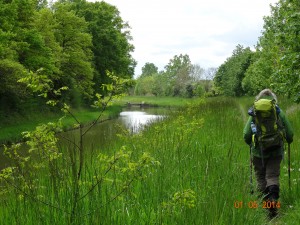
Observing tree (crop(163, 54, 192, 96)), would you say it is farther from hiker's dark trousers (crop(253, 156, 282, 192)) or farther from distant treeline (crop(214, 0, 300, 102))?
hiker's dark trousers (crop(253, 156, 282, 192))

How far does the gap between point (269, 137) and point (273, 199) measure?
0.88 m

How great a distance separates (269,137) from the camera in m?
5.65

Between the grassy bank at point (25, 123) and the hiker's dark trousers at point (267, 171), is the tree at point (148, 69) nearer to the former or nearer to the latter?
the grassy bank at point (25, 123)

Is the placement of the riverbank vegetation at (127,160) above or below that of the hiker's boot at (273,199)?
above

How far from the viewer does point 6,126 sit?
24.3m

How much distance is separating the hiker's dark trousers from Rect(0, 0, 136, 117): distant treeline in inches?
146

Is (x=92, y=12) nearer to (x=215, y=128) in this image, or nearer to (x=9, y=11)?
(x=9, y=11)

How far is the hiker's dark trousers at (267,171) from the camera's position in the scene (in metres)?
5.77

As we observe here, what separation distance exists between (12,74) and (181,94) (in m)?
75.8

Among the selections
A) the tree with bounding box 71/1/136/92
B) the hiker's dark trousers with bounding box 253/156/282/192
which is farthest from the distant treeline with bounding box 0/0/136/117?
the hiker's dark trousers with bounding box 253/156/282/192

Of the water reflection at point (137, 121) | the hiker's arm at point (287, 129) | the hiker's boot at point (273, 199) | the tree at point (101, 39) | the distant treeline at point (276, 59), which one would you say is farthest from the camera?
the tree at point (101, 39)

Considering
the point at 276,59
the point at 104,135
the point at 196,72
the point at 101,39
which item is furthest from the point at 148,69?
the point at 104,135

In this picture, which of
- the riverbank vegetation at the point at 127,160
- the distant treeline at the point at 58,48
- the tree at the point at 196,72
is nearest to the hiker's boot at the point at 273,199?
the riverbank vegetation at the point at 127,160
